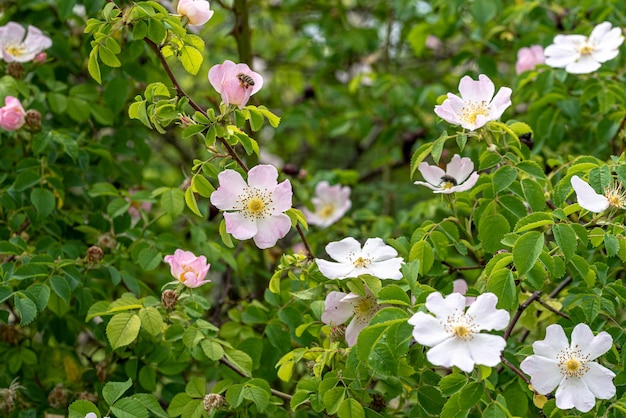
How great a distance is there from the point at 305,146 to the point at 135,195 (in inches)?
64.6

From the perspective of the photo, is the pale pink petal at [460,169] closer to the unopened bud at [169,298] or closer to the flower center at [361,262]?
the flower center at [361,262]

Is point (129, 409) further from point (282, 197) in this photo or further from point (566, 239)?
point (566, 239)

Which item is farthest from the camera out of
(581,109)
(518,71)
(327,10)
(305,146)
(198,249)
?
(305,146)

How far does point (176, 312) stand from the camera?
4.46ft

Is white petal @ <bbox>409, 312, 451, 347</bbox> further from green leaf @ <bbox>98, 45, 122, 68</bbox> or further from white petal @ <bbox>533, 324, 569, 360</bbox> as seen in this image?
green leaf @ <bbox>98, 45, 122, 68</bbox>

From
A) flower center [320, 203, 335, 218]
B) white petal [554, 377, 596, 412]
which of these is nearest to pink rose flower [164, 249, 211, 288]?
white petal [554, 377, 596, 412]

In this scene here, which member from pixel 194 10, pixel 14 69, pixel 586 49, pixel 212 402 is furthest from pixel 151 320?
pixel 586 49

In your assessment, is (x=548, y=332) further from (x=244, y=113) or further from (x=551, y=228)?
(x=244, y=113)

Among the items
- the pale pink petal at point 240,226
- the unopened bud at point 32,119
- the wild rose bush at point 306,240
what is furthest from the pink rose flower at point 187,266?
the unopened bud at point 32,119

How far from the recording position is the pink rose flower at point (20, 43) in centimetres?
170

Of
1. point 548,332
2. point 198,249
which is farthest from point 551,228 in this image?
point 198,249

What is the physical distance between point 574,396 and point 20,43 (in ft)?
4.33

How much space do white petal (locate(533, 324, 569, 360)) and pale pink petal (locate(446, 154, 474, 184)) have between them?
31cm

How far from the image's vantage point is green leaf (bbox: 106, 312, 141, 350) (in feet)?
4.17
